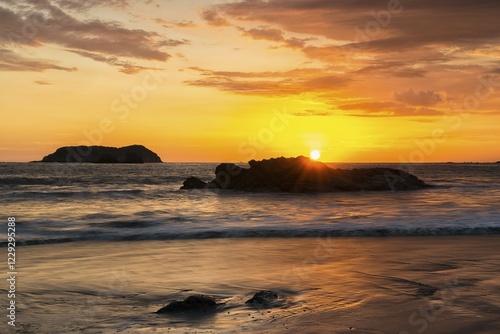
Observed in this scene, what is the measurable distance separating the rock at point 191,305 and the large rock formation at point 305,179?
40371 millimetres

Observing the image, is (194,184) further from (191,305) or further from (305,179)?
(191,305)

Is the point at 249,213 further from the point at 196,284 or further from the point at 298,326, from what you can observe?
the point at 298,326

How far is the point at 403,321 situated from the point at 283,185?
41.7 meters

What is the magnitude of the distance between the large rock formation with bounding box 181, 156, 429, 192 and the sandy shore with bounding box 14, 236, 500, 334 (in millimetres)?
31458

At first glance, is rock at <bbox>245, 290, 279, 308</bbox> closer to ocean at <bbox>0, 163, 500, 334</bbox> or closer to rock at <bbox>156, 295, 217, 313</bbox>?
ocean at <bbox>0, 163, 500, 334</bbox>

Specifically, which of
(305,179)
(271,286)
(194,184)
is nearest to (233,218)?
(271,286)

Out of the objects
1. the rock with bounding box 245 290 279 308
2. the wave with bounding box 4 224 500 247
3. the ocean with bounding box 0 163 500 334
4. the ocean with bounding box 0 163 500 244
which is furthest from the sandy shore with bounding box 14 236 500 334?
the ocean with bounding box 0 163 500 244

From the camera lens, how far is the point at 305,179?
51.0 m

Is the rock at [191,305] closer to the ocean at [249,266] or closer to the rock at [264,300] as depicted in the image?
the ocean at [249,266]

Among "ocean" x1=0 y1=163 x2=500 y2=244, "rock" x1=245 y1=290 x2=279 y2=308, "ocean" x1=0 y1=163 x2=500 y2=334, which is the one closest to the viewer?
"ocean" x1=0 y1=163 x2=500 y2=334

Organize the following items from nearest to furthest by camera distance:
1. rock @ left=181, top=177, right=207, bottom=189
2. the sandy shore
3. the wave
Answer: the sandy shore → the wave → rock @ left=181, top=177, right=207, bottom=189

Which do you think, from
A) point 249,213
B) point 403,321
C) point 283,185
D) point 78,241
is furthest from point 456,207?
point 403,321

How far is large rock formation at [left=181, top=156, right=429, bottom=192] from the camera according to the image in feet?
166

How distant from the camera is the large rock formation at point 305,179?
166ft
